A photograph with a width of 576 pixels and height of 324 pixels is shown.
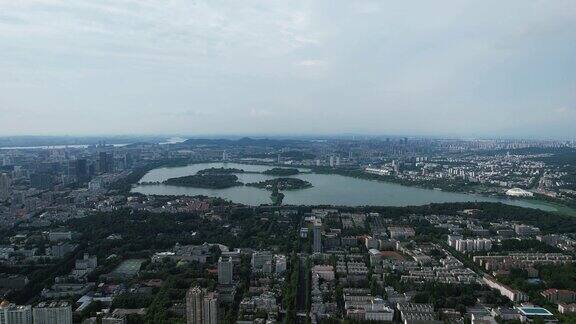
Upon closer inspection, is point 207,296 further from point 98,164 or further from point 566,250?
point 98,164

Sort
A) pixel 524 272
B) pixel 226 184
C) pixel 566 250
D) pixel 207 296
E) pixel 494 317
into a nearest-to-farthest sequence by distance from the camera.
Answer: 1. pixel 207 296
2. pixel 494 317
3. pixel 524 272
4. pixel 566 250
5. pixel 226 184

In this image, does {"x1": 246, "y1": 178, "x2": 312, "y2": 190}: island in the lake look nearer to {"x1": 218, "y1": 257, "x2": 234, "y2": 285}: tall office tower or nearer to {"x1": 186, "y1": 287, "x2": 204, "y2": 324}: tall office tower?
{"x1": 218, "y1": 257, "x2": 234, "y2": 285}: tall office tower

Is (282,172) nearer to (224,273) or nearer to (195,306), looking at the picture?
(224,273)

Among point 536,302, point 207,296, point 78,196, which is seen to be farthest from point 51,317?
point 78,196

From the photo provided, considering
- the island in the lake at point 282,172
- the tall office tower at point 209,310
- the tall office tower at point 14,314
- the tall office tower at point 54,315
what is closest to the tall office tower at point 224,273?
the tall office tower at point 209,310

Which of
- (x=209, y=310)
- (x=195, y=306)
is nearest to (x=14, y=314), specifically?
(x=195, y=306)
